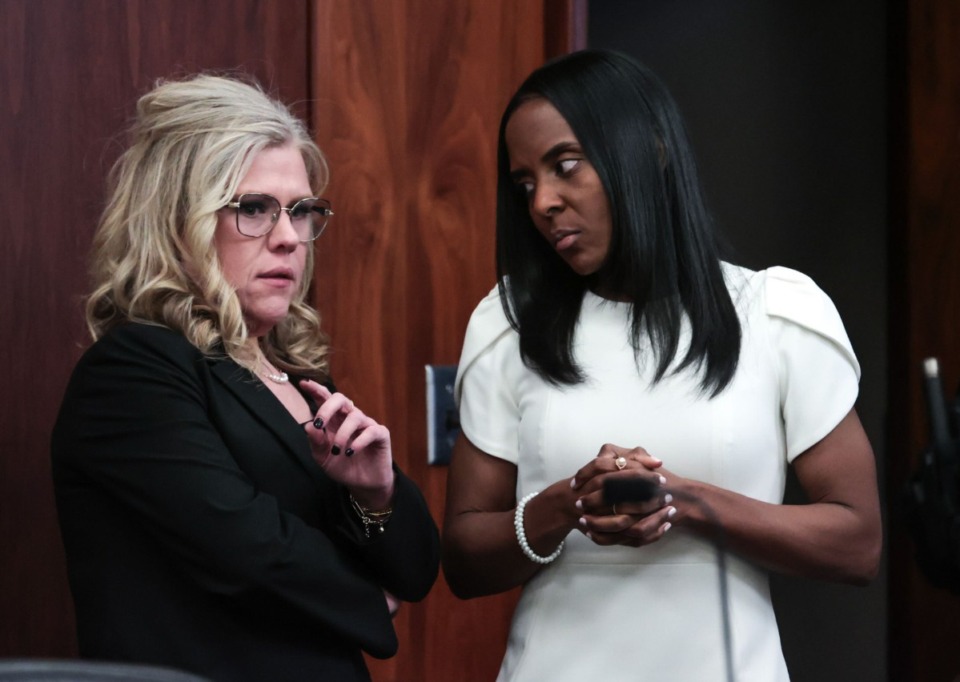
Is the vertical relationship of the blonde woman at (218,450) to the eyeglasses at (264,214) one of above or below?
below

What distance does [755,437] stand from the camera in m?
1.58

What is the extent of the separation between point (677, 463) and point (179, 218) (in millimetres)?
717

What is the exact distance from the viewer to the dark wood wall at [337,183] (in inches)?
74.7

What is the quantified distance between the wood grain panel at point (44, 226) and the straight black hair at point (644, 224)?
2.30ft

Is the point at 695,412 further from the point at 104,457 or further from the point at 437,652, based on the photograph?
the point at 437,652

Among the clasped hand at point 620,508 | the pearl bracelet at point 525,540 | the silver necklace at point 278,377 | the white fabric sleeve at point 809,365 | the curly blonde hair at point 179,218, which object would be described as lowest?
the pearl bracelet at point 525,540

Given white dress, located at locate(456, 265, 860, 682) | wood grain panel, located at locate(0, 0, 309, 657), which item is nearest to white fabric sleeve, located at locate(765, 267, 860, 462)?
white dress, located at locate(456, 265, 860, 682)

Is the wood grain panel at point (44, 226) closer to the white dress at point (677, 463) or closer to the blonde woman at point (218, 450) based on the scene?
the blonde woman at point (218, 450)

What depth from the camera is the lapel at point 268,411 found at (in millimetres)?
1604

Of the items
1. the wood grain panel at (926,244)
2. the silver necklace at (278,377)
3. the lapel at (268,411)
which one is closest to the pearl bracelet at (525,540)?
the lapel at (268,411)

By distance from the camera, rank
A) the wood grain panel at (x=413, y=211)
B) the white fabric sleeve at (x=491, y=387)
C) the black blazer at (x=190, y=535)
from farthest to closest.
Result: the wood grain panel at (x=413, y=211)
the white fabric sleeve at (x=491, y=387)
the black blazer at (x=190, y=535)

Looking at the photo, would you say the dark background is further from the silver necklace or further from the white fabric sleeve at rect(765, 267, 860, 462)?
the silver necklace

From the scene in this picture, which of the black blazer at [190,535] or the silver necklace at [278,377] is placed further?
the silver necklace at [278,377]

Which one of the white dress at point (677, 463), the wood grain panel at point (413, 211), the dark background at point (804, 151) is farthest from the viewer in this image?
the dark background at point (804, 151)
